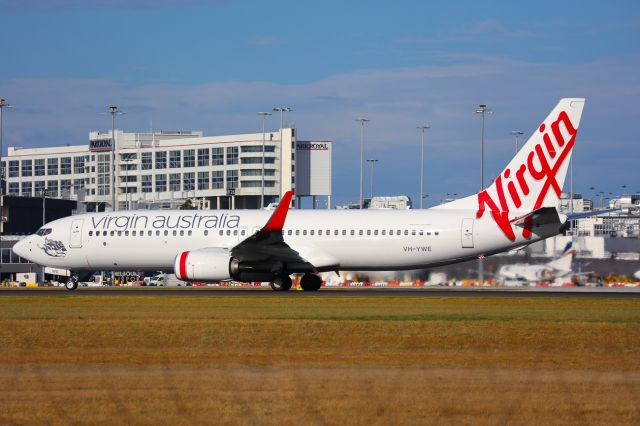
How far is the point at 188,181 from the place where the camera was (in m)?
180

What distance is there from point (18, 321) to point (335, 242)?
18696mm

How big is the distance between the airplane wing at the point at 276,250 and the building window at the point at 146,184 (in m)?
145

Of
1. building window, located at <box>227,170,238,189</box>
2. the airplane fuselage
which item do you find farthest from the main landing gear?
building window, located at <box>227,170,238,189</box>

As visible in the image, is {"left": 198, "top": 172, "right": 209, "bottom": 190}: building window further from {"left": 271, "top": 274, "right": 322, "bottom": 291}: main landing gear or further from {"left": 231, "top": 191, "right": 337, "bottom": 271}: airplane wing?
{"left": 231, "top": 191, "right": 337, "bottom": 271}: airplane wing

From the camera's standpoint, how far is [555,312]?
3038cm

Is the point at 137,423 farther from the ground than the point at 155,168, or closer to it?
closer to it

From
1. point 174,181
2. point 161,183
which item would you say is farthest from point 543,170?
point 161,183

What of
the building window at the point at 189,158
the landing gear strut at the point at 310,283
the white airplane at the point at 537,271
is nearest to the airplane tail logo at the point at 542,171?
the white airplane at the point at 537,271

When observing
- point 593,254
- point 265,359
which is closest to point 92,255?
point 593,254

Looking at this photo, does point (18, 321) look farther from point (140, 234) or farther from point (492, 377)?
point (140, 234)

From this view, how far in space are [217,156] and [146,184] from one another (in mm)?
17718

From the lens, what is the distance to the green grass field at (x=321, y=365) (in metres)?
13.8

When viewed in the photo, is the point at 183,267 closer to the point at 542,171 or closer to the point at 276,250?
the point at 276,250

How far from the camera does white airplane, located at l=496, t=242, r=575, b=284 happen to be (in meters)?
48.7
